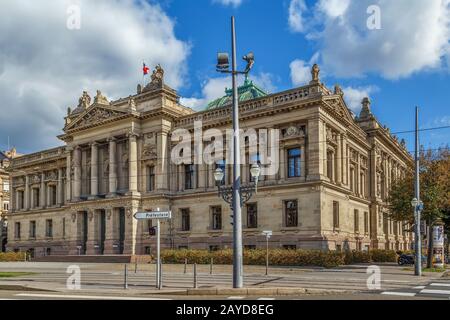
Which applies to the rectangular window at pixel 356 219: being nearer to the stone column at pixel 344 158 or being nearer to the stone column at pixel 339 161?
the stone column at pixel 344 158

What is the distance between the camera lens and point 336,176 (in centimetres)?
4553

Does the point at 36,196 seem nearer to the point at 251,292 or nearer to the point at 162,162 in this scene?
the point at 162,162

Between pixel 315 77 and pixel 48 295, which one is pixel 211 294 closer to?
pixel 48 295

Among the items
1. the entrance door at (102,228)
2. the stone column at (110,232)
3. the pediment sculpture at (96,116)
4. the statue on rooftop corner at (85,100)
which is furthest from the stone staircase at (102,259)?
the statue on rooftop corner at (85,100)

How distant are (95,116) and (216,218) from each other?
18.3 meters

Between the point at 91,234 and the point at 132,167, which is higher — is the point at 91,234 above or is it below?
below

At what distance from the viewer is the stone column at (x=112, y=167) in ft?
169

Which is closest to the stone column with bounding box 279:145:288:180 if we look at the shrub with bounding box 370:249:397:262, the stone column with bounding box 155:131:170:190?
the shrub with bounding box 370:249:397:262

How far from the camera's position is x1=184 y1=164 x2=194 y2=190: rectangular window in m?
49.7

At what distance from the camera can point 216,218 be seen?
155 feet

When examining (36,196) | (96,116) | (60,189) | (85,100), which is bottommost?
(36,196)

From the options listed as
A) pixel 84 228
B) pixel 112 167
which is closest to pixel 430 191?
pixel 112 167
